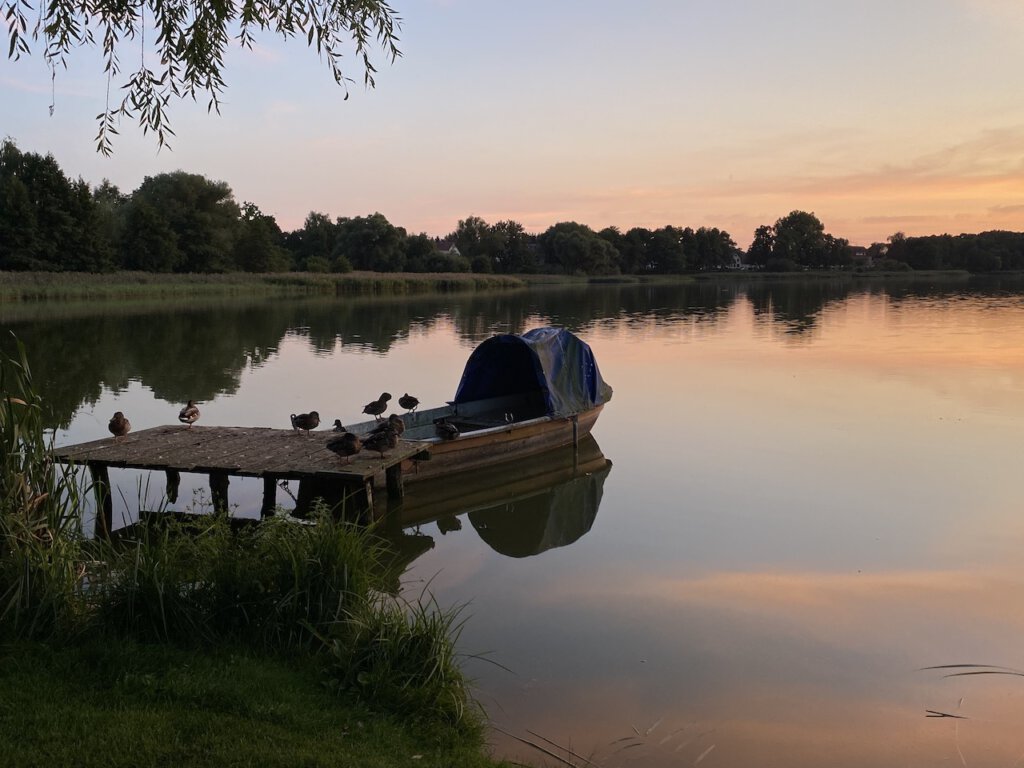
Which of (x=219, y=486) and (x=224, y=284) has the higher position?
(x=224, y=284)

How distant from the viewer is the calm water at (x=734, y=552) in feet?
19.4

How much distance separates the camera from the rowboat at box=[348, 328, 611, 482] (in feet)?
39.9

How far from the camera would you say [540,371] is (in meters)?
14.1

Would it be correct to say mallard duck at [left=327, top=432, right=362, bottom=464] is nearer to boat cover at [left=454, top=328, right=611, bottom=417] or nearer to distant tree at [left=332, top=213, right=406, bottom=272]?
boat cover at [left=454, top=328, right=611, bottom=417]

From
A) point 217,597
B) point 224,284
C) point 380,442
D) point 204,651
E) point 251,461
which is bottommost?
point 204,651

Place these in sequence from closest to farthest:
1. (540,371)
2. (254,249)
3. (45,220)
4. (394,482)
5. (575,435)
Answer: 1. (394,482)
2. (540,371)
3. (575,435)
4. (45,220)
5. (254,249)

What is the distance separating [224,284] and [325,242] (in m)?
41.8

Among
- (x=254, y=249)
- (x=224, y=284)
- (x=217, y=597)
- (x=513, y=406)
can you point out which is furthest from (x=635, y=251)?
(x=217, y=597)

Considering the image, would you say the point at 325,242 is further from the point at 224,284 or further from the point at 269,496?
the point at 269,496

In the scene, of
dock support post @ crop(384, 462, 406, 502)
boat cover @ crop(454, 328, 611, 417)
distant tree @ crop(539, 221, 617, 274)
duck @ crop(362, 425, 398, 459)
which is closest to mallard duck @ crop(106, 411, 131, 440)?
duck @ crop(362, 425, 398, 459)

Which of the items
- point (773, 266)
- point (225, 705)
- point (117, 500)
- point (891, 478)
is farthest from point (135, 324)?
point (773, 266)

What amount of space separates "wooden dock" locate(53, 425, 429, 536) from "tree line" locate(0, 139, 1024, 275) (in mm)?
52515

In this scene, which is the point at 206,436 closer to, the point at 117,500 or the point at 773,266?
the point at 117,500

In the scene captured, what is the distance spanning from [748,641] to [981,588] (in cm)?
286
